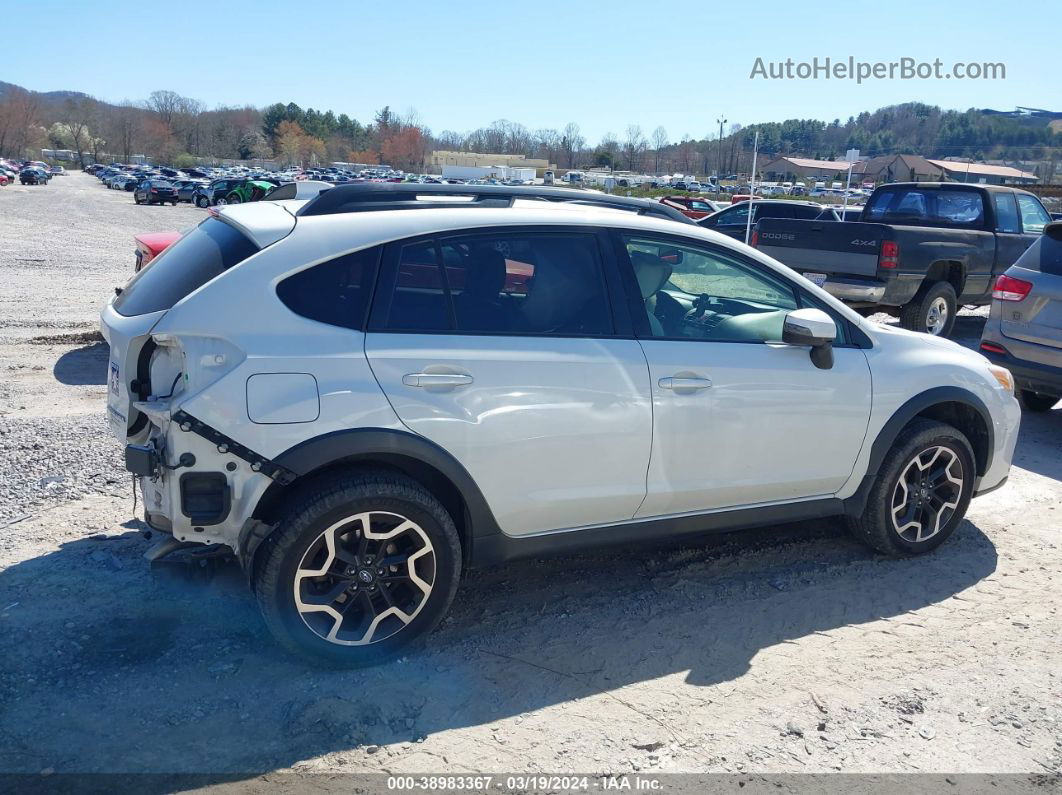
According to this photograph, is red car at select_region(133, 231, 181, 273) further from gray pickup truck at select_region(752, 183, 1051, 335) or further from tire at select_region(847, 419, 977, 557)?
gray pickup truck at select_region(752, 183, 1051, 335)

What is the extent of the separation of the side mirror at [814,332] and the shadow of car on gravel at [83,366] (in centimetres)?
599

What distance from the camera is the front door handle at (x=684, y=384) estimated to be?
4.03 meters

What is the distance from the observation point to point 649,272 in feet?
14.0

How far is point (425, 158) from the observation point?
129 meters

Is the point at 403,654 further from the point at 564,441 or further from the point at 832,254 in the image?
the point at 832,254

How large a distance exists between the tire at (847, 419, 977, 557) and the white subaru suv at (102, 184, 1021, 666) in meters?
0.11

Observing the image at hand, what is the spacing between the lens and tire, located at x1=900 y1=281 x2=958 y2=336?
11.3 metres

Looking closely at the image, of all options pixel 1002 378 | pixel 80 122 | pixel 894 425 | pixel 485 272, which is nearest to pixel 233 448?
pixel 485 272

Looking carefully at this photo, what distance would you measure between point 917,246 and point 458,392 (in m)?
8.96

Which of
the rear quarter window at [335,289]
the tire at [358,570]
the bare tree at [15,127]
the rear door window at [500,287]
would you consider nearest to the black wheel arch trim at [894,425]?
the rear door window at [500,287]

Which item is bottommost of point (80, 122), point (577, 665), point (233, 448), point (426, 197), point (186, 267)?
point (577, 665)

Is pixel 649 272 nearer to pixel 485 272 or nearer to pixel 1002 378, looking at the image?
pixel 485 272

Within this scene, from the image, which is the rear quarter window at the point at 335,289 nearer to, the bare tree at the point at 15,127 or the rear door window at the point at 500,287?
the rear door window at the point at 500,287

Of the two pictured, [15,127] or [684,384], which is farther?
[15,127]
